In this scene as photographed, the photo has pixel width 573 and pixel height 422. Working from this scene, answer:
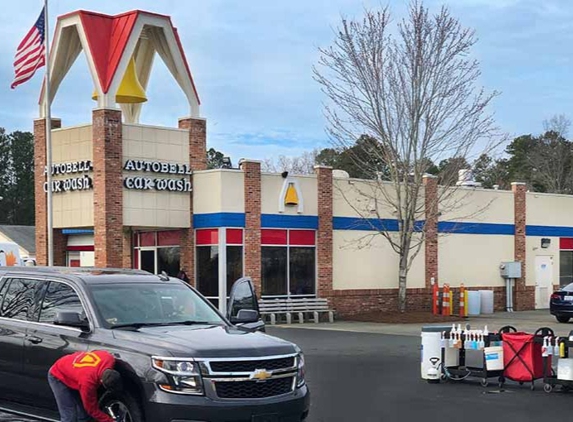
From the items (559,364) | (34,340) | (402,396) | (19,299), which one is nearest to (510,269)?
(559,364)

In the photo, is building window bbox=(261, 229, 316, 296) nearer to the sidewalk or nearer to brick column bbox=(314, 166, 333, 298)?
brick column bbox=(314, 166, 333, 298)

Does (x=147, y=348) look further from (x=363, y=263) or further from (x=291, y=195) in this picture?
(x=363, y=263)

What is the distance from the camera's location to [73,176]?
28.8m

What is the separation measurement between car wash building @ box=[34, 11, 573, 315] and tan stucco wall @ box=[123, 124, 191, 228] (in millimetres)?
34

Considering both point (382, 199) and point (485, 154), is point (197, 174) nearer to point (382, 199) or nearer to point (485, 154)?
point (382, 199)

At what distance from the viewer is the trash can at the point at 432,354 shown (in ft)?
47.3

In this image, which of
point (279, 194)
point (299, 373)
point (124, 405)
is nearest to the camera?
point (124, 405)

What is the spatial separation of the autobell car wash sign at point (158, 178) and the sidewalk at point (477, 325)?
575 centimetres

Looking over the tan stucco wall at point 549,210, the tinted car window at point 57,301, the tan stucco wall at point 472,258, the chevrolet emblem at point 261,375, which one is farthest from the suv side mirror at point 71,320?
the tan stucco wall at point 549,210

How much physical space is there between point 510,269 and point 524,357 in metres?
22.0

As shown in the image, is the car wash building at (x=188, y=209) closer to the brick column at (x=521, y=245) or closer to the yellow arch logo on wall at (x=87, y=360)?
the brick column at (x=521, y=245)

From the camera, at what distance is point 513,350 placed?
545 inches

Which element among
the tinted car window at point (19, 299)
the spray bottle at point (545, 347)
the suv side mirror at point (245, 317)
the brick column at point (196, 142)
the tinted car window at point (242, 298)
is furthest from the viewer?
the brick column at point (196, 142)

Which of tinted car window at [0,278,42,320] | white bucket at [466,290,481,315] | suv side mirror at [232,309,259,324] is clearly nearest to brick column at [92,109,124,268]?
white bucket at [466,290,481,315]
